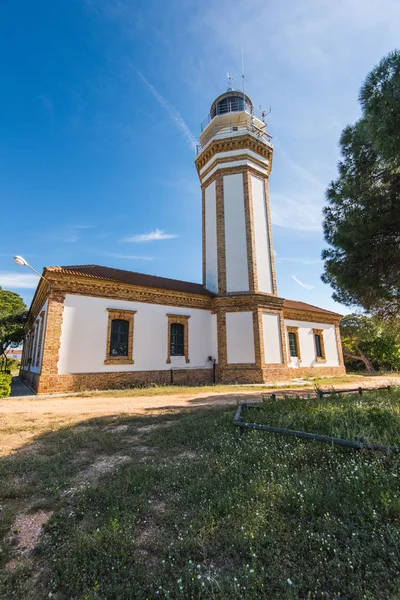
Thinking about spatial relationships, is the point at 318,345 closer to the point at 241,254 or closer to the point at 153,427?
the point at 241,254

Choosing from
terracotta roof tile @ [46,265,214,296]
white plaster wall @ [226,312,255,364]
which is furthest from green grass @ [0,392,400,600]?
white plaster wall @ [226,312,255,364]

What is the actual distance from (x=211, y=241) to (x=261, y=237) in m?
3.38

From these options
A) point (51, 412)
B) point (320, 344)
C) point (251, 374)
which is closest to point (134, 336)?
point (51, 412)

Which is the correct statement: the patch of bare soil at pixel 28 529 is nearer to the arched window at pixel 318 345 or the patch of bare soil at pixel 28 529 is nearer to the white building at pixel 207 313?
the white building at pixel 207 313

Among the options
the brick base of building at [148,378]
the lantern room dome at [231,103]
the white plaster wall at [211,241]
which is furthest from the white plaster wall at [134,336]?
the lantern room dome at [231,103]

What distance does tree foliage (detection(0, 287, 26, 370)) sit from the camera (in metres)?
23.8

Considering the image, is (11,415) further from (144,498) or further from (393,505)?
(393,505)

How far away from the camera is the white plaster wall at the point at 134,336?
490 inches

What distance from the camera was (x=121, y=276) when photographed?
1555 cm

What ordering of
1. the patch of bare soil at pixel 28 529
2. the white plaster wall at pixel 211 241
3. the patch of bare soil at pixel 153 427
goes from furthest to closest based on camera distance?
1. the white plaster wall at pixel 211 241
2. the patch of bare soil at pixel 153 427
3. the patch of bare soil at pixel 28 529

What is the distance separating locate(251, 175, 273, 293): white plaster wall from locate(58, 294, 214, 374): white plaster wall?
4187 millimetres

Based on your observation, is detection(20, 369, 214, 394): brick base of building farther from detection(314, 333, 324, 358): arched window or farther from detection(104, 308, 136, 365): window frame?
detection(314, 333, 324, 358): arched window

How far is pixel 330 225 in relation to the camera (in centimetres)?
955

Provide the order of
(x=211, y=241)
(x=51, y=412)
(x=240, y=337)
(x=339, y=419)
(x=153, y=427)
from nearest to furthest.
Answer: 1. (x=339, y=419)
2. (x=153, y=427)
3. (x=51, y=412)
4. (x=240, y=337)
5. (x=211, y=241)
